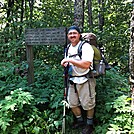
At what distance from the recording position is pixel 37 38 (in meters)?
4.91

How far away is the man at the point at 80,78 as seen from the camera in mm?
3756

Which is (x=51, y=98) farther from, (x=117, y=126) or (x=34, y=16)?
(x=34, y=16)

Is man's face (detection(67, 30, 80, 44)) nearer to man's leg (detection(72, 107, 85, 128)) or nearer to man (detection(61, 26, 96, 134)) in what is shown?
man (detection(61, 26, 96, 134))

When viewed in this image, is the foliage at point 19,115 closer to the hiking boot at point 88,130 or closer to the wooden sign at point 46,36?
the hiking boot at point 88,130

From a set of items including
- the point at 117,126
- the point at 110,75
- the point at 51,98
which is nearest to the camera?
the point at 117,126

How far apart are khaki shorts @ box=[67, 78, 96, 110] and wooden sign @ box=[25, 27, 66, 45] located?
121cm

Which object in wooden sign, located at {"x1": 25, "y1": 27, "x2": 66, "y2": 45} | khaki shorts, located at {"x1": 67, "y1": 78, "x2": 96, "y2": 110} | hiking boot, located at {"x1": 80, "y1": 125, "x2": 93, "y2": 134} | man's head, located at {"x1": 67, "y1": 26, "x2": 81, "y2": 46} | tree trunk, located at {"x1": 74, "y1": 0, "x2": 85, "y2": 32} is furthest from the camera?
tree trunk, located at {"x1": 74, "y1": 0, "x2": 85, "y2": 32}

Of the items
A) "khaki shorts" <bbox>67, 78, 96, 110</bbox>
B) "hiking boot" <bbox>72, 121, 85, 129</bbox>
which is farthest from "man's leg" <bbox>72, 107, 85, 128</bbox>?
"khaki shorts" <bbox>67, 78, 96, 110</bbox>

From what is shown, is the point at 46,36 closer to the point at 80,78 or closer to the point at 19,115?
A: the point at 80,78

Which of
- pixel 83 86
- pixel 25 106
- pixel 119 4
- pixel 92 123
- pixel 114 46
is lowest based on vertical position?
pixel 92 123

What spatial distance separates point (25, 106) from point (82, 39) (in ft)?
6.00

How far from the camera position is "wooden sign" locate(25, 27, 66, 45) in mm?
4773

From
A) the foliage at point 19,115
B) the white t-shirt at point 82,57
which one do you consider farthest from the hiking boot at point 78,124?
the white t-shirt at point 82,57

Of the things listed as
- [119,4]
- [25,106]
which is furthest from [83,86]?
[119,4]
